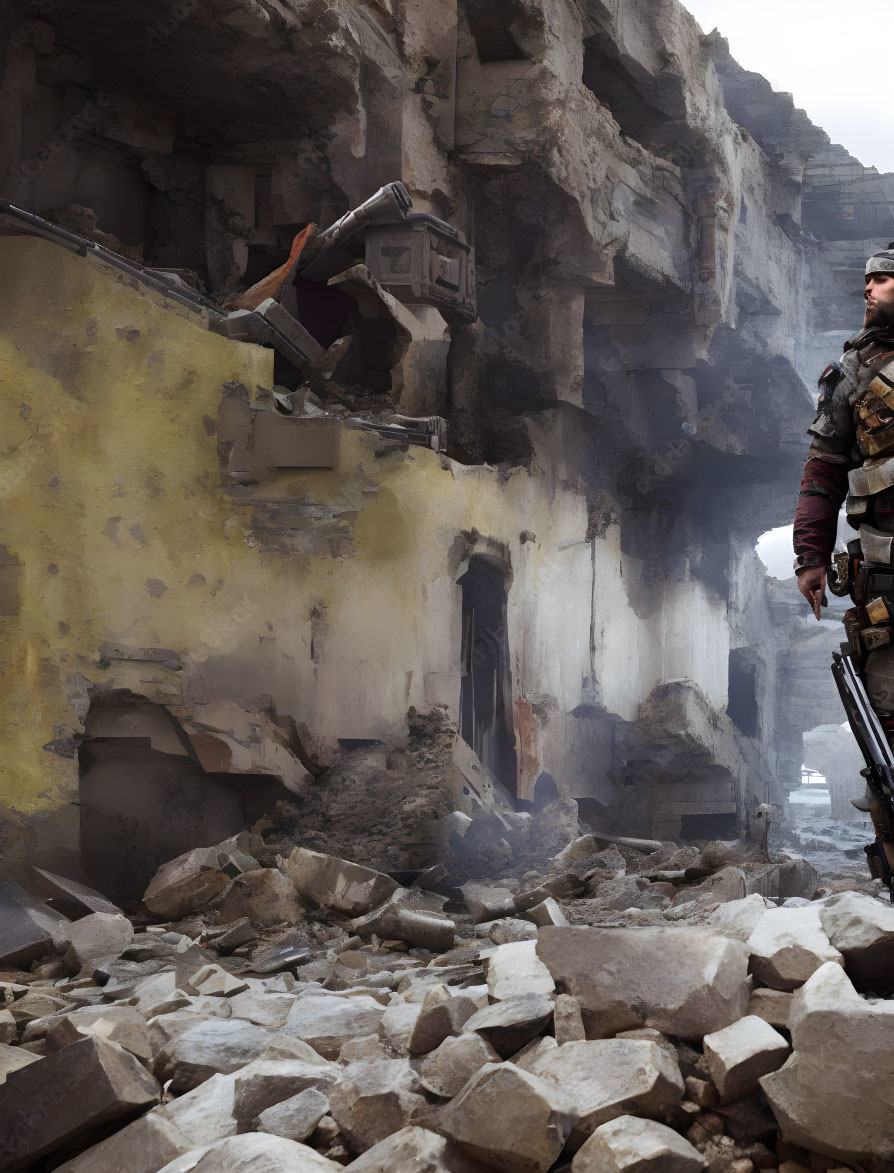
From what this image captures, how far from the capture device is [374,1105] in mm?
2396

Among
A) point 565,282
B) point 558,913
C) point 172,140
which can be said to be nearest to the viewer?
point 558,913

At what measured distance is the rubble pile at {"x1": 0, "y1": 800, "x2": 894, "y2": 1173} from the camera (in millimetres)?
2154

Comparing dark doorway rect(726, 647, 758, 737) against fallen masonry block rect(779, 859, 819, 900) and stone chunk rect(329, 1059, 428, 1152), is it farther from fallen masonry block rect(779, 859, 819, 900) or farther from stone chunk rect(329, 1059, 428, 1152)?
stone chunk rect(329, 1059, 428, 1152)

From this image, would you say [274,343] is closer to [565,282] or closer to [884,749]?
[565,282]

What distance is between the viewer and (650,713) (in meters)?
12.6

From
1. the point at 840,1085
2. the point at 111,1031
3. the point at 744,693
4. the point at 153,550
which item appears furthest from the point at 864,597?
the point at 744,693

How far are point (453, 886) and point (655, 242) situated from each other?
7.56 m

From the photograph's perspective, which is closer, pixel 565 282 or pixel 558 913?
pixel 558 913

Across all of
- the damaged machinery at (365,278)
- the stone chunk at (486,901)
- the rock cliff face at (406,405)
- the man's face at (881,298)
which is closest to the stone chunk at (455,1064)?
the stone chunk at (486,901)

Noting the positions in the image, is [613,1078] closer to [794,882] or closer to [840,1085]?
[840,1085]

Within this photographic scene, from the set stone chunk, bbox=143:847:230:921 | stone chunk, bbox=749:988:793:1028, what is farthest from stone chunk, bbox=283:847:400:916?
stone chunk, bbox=749:988:793:1028

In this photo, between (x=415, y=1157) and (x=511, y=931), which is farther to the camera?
(x=511, y=931)

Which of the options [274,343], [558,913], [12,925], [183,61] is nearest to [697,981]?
[558,913]

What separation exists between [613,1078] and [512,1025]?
1.02 ft
